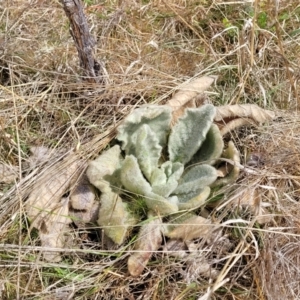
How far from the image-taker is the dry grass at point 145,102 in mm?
1297

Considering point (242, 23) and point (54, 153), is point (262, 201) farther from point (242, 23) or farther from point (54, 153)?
point (242, 23)

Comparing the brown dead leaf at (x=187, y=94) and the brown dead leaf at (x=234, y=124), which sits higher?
the brown dead leaf at (x=187, y=94)

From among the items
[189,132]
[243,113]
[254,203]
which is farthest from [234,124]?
[254,203]

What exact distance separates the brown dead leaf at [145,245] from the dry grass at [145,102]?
0.10 feet

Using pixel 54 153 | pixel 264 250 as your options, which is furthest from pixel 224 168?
pixel 54 153

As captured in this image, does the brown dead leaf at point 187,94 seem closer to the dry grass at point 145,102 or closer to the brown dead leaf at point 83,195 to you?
the dry grass at point 145,102

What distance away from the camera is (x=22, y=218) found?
138 centimetres

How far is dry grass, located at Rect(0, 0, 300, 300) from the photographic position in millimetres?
1297

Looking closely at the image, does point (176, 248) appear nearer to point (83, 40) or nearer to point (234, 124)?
point (234, 124)

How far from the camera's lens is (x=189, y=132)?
148 cm

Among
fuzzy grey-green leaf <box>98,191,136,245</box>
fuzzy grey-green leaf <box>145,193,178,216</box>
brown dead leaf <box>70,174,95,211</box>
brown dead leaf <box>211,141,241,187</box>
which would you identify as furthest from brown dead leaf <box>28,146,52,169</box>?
brown dead leaf <box>211,141,241,187</box>

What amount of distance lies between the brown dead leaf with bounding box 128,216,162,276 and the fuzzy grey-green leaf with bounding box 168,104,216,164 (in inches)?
9.5

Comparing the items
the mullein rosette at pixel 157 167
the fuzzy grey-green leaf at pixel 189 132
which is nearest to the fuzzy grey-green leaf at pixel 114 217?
the mullein rosette at pixel 157 167

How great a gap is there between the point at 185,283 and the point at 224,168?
36cm
